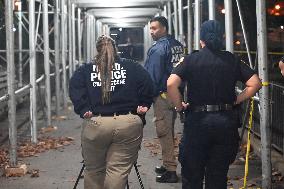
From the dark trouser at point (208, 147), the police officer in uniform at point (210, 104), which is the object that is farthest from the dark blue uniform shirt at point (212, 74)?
the dark trouser at point (208, 147)

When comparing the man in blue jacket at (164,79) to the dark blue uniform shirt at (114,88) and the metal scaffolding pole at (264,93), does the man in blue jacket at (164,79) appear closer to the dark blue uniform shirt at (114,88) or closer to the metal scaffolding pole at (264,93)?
the metal scaffolding pole at (264,93)

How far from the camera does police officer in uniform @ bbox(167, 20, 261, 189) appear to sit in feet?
15.3

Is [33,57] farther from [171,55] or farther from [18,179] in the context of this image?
[171,55]

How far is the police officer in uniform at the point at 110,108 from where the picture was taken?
4.90m

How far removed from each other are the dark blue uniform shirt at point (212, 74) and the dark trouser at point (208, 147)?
155 millimetres

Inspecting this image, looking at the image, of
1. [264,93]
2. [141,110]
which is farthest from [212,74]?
[264,93]

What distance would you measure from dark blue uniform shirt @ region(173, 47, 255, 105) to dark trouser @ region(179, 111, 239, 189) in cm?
16

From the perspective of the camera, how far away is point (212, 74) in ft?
A: 15.3

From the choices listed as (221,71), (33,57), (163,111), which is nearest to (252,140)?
(163,111)

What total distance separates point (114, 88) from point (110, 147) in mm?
584

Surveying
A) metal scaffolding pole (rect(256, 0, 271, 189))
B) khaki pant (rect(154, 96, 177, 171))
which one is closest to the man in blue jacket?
khaki pant (rect(154, 96, 177, 171))

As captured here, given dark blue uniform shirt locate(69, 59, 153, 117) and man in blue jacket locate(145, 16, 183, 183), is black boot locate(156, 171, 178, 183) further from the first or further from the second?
dark blue uniform shirt locate(69, 59, 153, 117)

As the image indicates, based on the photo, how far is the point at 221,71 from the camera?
15.3 feet

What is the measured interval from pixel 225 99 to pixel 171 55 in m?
2.21
